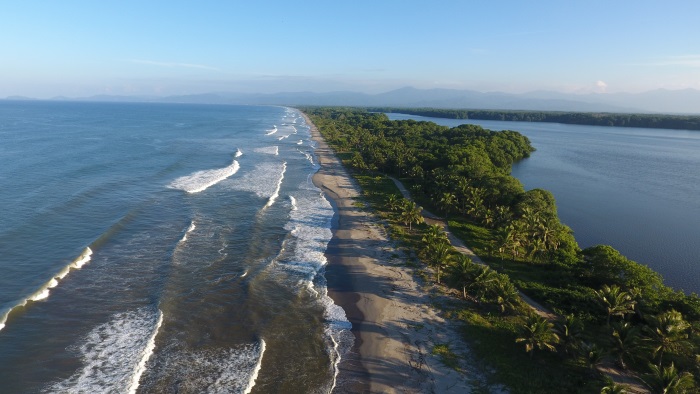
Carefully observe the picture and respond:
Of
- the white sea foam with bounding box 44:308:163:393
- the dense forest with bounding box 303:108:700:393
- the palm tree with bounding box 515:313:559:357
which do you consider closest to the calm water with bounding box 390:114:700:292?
the dense forest with bounding box 303:108:700:393


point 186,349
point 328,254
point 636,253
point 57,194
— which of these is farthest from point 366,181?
point 186,349

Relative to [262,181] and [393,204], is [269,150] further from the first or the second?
[393,204]

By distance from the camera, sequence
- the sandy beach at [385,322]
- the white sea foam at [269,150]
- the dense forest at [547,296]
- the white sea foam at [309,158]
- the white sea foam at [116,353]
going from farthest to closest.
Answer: the white sea foam at [269,150]
the white sea foam at [309,158]
the sandy beach at [385,322]
the dense forest at [547,296]
the white sea foam at [116,353]

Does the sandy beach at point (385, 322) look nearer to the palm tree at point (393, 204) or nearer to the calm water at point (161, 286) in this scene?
the calm water at point (161, 286)

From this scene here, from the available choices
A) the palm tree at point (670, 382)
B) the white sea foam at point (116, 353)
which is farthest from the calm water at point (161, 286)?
the palm tree at point (670, 382)

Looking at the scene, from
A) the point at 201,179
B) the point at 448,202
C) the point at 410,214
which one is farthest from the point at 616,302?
the point at 201,179

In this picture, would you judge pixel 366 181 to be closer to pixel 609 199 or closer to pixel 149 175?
pixel 149 175
